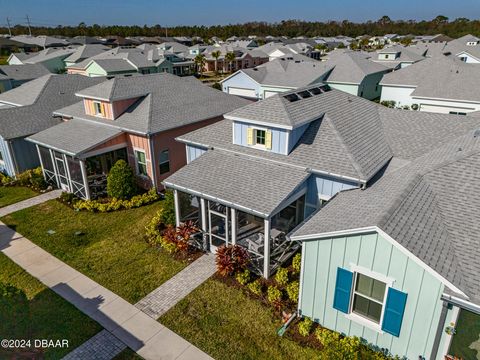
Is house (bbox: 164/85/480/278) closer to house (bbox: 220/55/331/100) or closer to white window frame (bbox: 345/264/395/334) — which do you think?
white window frame (bbox: 345/264/395/334)

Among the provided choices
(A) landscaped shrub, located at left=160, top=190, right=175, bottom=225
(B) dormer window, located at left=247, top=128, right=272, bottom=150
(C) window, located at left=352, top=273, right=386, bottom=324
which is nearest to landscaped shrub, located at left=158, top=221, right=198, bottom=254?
(A) landscaped shrub, located at left=160, top=190, right=175, bottom=225

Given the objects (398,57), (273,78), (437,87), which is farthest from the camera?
(398,57)

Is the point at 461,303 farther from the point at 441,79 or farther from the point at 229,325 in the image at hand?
the point at 441,79

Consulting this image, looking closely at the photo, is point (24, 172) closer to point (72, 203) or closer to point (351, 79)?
point (72, 203)

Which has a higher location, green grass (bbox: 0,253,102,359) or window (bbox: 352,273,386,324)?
window (bbox: 352,273,386,324)

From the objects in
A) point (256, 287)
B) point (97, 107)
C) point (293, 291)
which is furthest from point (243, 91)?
point (293, 291)

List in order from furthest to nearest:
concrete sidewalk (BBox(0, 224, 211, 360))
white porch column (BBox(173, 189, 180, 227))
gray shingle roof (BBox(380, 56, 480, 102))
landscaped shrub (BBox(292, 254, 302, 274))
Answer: gray shingle roof (BBox(380, 56, 480, 102)), white porch column (BBox(173, 189, 180, 227)), landscaped shrub (BBox(292, 254, 302, 274)), concrete sidewalk (BBox(0, 224, 211, 360))

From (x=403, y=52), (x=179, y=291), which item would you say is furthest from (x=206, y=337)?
(x=403, y=52)
